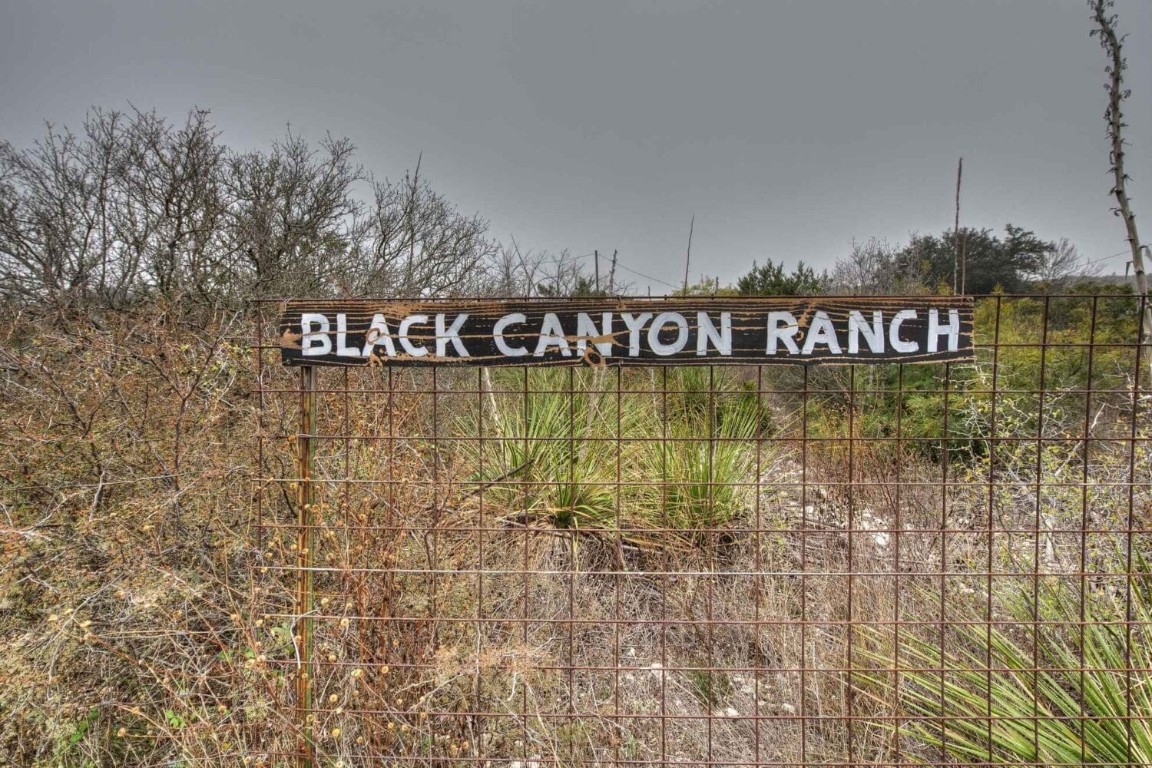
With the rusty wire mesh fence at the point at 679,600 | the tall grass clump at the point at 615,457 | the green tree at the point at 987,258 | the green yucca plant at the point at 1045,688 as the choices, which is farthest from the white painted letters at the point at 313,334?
the green tree at the point at 987,258

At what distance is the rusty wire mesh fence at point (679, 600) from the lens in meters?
1.66

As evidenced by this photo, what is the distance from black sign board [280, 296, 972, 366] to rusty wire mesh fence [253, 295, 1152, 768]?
0.10 metres

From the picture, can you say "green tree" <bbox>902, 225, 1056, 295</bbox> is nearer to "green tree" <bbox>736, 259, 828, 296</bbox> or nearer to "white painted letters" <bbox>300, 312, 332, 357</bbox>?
"green tree" <bbox>736, 259, 828, 296</bbox>

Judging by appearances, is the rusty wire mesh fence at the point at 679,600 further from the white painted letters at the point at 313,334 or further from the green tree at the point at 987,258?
the green tree at the point at 987,258

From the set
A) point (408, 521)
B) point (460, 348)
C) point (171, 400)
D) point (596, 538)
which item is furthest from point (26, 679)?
point (596, 538)

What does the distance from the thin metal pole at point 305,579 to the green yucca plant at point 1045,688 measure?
1.89m

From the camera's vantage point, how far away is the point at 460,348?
1.69m

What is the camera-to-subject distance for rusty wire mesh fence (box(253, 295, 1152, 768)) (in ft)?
5.45

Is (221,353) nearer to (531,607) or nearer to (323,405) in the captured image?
(323,405)

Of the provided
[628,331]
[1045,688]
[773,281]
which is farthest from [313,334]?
[773,281]

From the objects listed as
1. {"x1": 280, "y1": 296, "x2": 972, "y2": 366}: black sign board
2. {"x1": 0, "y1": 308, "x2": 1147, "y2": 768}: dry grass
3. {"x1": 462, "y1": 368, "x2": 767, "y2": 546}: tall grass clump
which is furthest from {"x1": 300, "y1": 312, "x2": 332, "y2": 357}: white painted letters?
{"x1": 462, "y1": 368, "x2": 767, "y2": 546}: tall grass clump

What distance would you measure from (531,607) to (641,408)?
Answer: 185cm

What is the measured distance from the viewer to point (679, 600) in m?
2.78

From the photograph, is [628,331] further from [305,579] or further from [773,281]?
[773,281]
